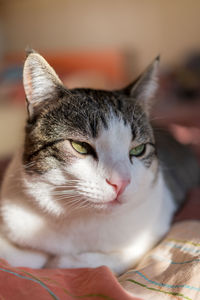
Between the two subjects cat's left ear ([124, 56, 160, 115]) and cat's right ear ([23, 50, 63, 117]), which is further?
cat's left ear ([124, 56, 160, 115])

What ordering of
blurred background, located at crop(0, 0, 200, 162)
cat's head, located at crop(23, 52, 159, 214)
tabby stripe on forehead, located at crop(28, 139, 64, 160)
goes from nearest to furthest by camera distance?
1. cat's head, located at crop(23, 52, 159, 214)
2. tabby stripe on forehead, located at crop(28, 139, 64, 160)
3. blurred background, located at crop(0, 0, 200, 162)

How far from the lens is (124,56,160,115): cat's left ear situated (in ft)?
4.06

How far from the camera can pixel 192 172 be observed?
1.84 meters

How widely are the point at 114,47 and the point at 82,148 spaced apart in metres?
3.86

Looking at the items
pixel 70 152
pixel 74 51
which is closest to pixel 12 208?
pixel 70 152

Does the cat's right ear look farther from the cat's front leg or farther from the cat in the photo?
the cat's front leg

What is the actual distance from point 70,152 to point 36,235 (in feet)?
1.13

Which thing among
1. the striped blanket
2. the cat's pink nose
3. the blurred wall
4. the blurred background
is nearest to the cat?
the cat's pink nose

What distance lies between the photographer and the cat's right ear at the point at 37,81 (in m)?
1.03

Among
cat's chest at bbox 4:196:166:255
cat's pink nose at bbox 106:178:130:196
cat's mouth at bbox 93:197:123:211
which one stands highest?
cat's pink nose at bbox 106:178:130:196

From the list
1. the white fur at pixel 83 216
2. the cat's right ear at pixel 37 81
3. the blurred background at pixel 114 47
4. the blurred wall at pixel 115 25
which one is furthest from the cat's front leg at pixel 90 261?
the blurred wall at pixel 115 25

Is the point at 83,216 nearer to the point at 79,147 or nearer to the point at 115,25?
the point at 79,147

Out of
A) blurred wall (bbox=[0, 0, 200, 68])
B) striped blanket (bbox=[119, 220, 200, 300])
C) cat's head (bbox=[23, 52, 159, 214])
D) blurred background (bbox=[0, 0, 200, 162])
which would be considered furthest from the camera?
blurred wall (bbox=[0, 0, 200, 68])

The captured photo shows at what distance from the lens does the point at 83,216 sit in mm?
1079
